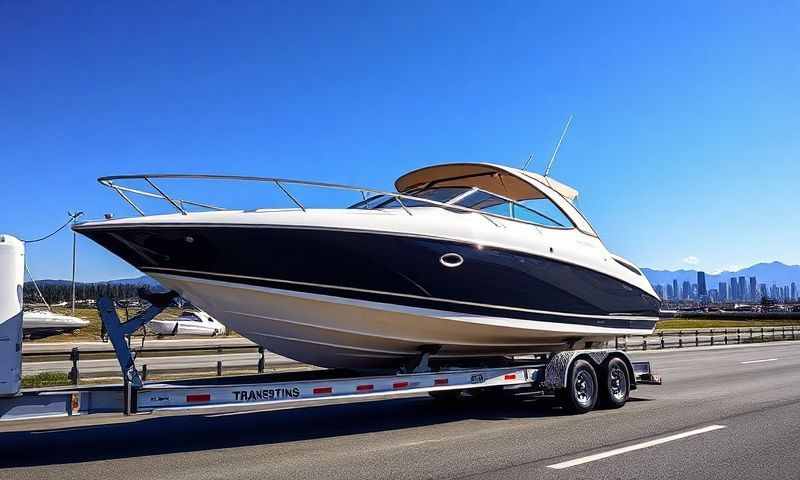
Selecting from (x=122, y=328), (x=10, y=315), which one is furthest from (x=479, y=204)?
(x=10, y=315)

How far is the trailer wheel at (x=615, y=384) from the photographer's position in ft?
31.7

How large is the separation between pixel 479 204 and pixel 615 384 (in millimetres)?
3589

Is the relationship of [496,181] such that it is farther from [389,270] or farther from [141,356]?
[141,356]

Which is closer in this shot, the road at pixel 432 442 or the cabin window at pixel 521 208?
the road at pixel 432 442

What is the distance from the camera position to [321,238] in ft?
23.2

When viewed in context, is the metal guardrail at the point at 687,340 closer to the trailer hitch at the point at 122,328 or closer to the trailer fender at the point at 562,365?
the trailer fender at the point at 562,365

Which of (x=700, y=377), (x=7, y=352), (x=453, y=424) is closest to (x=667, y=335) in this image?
(x=700, y=377)

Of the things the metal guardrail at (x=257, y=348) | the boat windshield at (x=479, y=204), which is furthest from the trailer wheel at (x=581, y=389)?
the metal guardrail at (x=257, y=348)

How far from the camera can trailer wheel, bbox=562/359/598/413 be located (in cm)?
909

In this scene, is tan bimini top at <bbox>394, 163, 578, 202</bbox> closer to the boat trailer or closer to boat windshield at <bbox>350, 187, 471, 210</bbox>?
boat windshield at <bbox>350, 187, 471, 210</bbox>

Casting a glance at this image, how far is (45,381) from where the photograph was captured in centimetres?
1320

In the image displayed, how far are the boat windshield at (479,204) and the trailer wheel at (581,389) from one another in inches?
82.8

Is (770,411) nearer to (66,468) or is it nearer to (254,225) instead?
(254,225)

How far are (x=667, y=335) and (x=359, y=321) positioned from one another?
97.6 feet
